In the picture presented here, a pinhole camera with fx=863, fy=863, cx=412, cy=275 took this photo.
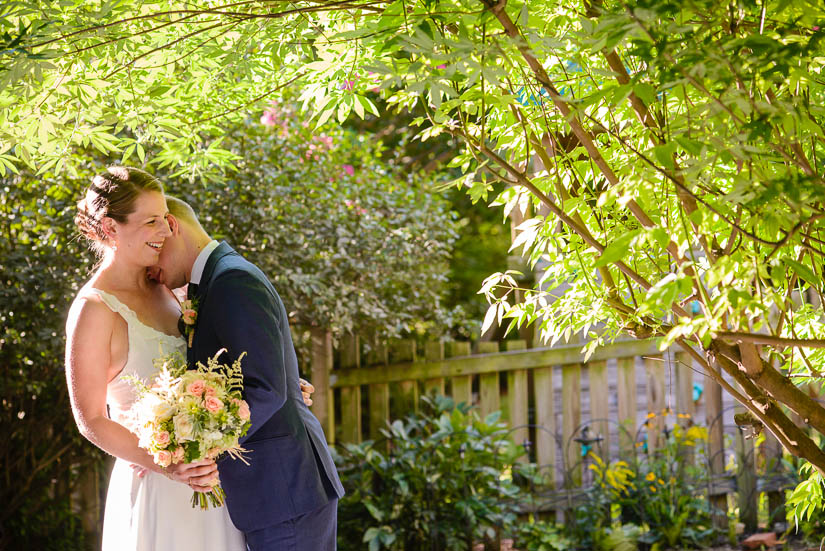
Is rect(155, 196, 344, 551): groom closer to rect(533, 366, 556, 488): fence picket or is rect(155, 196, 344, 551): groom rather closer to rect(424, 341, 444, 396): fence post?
rect(424, 341, 444, 396): fence post

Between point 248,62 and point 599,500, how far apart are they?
335 cm

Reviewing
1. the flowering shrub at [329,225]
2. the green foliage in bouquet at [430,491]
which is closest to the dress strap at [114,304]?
the flowering shrub at [329,225]

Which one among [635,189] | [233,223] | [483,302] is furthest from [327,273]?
[483,302]

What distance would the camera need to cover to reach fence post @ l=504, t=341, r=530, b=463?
5.24 meters

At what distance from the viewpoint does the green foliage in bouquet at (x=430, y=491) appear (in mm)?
4609

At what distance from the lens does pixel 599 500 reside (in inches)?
190

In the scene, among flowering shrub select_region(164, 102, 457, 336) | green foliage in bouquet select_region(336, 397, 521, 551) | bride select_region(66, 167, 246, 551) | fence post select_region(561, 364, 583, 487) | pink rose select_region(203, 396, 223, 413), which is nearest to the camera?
pink rose select_region(203, 396, 223, 413)

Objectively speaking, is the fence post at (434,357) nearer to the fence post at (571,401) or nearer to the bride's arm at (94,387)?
the fence post at (571,401)

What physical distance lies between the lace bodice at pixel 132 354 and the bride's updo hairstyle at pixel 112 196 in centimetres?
19

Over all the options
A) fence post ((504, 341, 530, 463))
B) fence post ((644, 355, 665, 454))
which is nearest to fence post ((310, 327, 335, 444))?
fence post ((504, 341, 530, 463))

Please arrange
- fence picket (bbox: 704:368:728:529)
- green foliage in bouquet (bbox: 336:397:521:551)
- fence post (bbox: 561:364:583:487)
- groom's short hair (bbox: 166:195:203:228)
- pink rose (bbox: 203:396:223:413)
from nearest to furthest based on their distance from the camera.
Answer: pink rose (bbox: 203:396:223:413) < groom's short hair (bbox: 166:195:203:228) < green foliage in bouquet (bbox: 336:397:521:551) < fence picket (bbox: 704:368:728:529) < fence post (bbox: 561:364:583:487)

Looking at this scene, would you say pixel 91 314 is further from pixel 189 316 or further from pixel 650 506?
pixel 650 506

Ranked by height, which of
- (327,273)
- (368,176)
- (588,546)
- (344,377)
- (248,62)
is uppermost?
(368,176)

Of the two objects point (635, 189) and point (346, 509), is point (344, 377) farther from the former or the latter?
point (635, 189)
